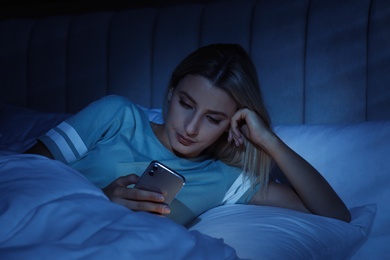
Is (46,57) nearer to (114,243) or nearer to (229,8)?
(229,8)

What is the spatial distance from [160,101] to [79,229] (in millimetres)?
1159

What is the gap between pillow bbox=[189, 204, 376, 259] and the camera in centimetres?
A: 98

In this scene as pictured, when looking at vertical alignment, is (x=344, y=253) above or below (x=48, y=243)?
below

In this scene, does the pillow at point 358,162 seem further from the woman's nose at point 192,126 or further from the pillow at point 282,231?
the woman's nose at point 192,126

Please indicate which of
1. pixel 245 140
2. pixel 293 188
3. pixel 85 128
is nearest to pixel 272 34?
pixel 245 140

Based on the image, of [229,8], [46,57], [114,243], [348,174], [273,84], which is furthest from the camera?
[46,57]

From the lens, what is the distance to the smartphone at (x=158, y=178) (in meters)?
1.11

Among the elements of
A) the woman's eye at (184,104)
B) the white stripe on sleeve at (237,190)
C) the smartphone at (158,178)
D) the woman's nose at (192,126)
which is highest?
the woman's eye at (184,104)

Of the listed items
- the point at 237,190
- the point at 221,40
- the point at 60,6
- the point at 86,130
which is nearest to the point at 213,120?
the point at 237,190

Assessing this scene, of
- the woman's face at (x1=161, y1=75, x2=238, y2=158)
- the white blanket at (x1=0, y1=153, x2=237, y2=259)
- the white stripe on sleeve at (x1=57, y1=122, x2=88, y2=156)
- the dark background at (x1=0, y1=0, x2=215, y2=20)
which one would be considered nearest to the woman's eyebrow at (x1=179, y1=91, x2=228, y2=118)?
the woman's face at (x1=161, y1=75, x2=238, y2=158)

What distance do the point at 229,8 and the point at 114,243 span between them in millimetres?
1252

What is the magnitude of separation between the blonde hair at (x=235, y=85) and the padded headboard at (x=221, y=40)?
0.35 meters

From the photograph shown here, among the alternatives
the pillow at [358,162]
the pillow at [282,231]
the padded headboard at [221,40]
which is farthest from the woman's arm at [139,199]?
the padded headboard at [221,40]

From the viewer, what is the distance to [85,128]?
1335 mm
